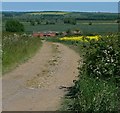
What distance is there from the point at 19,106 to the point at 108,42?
2969 millimetres

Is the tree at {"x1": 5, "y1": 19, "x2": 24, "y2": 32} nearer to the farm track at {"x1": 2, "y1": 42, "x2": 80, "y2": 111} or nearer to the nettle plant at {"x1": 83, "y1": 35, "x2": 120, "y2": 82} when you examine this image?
the farm track at {"x1": 2, "y1": 42, "x2": 80, "y2": 111}

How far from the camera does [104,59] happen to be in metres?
11.3

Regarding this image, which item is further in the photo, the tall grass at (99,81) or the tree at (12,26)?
the tree at (12,26)

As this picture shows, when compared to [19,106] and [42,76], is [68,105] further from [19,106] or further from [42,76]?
[42,76]

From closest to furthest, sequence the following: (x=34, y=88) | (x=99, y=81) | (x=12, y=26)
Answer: (x=99, y=81), (x=34, y=88), (x=12, y=26)

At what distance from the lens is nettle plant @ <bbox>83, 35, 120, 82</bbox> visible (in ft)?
35.6

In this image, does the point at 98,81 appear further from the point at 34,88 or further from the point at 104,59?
the point at 34,88

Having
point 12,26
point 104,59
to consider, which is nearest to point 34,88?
point 104,59

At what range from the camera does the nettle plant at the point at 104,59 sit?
10852 mm

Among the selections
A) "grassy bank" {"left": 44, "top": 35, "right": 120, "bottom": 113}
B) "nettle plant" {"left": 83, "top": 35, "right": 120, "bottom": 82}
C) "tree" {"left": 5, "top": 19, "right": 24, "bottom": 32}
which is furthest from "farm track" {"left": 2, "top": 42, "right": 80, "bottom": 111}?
"tree" {"left": 5, "top": 19, "right": 24, "bottom": 32}

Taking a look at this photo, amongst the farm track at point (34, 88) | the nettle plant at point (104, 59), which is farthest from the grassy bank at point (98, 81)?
the farm track at point (34, 88)

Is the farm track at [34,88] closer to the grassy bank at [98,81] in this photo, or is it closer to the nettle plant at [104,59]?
the grassy bank at [98,81]

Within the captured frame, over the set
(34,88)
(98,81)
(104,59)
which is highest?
(104,59)

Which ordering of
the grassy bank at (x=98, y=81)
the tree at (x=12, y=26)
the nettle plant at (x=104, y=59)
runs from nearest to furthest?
1. the grassy bank at (x=98, y=81)
2. the nettle plant at (x=104, y=59)
3. the tree at (x=12, y=26)
